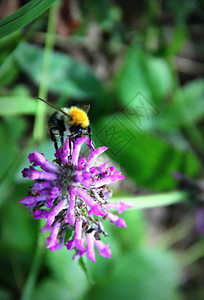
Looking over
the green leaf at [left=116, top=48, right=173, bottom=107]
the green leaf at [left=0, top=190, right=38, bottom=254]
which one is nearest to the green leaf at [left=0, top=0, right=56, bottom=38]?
the green leaf at [left=116, top=48, right=173, bottom=107]

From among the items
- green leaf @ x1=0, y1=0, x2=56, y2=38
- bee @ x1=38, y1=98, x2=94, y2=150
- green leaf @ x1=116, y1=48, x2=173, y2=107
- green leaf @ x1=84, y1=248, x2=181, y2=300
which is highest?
green leaf @ x1=0, y1=0, x2=56, y2=38

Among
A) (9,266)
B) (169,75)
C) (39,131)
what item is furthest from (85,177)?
(169,75)

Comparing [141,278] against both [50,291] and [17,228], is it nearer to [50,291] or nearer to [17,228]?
[50,291]

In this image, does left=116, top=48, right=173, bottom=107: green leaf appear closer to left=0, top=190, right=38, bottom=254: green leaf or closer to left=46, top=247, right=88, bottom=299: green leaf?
left=0, top=190, right=38, bottom=254: green leaf

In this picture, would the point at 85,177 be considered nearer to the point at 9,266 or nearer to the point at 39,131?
the point at 39,131

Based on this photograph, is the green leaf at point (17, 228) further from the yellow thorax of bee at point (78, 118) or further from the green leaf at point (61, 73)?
the yellow thorax of bee at point (78, 118)

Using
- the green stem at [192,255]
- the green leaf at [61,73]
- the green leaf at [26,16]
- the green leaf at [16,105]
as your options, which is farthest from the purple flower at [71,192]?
the green stem at [192,255]
